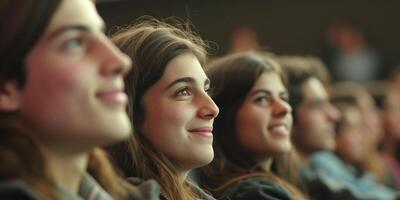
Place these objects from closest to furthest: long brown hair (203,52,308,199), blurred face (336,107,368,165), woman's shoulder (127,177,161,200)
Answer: woman's shoulder (127,177,161,200) → long brown hair (203,52,308,199) → blurred face (336,107,368,165)

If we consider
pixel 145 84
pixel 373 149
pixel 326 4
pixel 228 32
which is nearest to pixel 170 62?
pixel 145 84

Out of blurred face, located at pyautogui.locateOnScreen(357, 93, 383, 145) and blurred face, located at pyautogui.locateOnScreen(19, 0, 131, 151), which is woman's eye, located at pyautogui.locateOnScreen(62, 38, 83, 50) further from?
blurred face, located at pyautogui.locateOnScreen(357, 93, 383, 145)

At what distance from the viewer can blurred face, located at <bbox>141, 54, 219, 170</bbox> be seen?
72.9 inches

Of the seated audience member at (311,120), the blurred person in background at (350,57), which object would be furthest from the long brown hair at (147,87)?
the blurred person in background at (350,57)

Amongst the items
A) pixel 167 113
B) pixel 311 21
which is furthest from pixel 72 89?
pixel 311 21

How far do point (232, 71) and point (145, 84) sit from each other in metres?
0.58

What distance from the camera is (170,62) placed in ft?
6.20

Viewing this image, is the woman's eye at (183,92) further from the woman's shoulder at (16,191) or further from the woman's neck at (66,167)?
the woman's shoulder at (16,191)

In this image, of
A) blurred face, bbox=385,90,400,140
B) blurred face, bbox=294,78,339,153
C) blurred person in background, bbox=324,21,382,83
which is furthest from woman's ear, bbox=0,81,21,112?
blurred person in background, bbox=324,21,382,83

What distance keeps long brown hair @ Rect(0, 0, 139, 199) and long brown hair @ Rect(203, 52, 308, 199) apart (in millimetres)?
1079

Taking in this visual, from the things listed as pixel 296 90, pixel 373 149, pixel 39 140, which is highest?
pixel 39 140

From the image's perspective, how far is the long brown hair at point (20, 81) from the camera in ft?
Answer: 4.19

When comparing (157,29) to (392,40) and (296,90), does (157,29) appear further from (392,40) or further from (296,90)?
(392,40)

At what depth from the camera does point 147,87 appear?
1898mm
